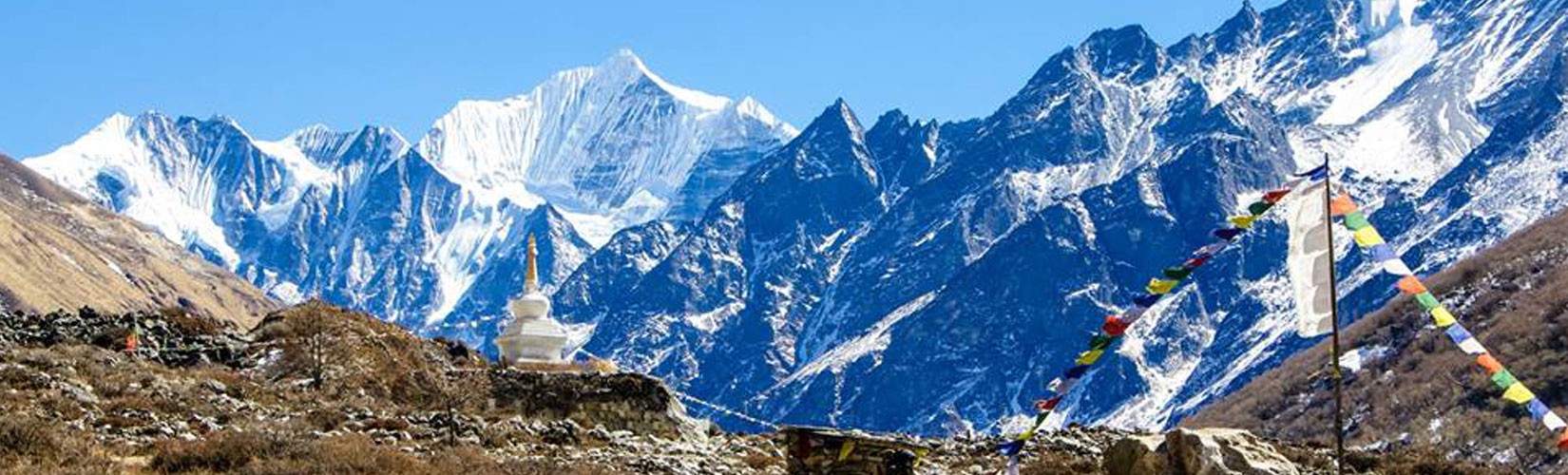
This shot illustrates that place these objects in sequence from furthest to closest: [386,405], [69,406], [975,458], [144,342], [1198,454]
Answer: [144,342], [386,405], [975,458], [69,406], [1198,454]

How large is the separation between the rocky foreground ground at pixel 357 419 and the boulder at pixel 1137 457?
0.04 meters

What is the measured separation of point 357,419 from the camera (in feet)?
142

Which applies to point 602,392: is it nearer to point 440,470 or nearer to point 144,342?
point 144,342

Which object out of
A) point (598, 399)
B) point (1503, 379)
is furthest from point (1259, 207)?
point (598, 399)

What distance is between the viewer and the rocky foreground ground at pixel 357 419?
34906 millimetres

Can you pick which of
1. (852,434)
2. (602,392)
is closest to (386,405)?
(602,392)

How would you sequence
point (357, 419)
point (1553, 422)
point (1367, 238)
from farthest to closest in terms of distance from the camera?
point (357, 419), point (1367, 238), point (1553, 422)

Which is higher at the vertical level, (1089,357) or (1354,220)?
(1354,220)

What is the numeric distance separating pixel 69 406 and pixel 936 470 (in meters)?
17.6

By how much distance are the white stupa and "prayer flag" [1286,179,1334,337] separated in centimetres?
4470

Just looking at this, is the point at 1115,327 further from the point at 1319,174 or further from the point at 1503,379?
the point at 1503,379

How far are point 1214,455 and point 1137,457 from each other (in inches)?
65.4

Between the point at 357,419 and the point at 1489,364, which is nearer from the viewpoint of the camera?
the point at 1489,364

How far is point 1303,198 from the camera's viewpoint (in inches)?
1320
